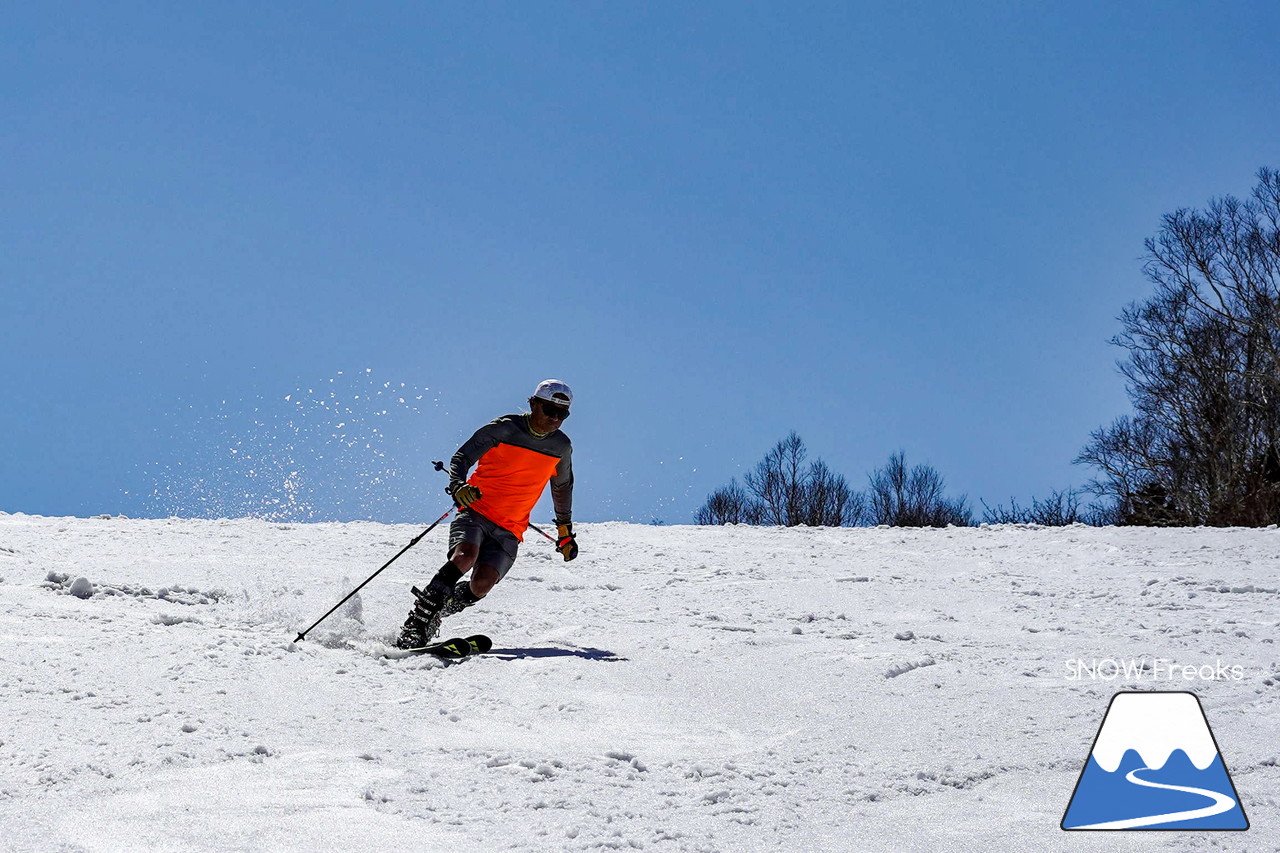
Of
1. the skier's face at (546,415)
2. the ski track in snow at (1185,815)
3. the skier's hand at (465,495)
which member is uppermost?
the skier's face at (546,415)

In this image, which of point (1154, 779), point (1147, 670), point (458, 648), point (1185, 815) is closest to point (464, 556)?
point (458, 648)

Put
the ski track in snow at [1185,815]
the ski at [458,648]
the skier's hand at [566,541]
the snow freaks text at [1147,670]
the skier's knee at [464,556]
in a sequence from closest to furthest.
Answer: the ski track in snow at [1185,815] < the snow freaks text at [1147,670] < the ski at [458,648] < the skier's knee at [464,556] < the skier's hand at [566,541]

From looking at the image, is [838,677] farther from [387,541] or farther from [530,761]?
[387,541]

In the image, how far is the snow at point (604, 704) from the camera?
3.15 meters

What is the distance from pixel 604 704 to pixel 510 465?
2.50m

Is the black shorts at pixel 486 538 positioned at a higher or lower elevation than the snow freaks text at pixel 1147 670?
higher

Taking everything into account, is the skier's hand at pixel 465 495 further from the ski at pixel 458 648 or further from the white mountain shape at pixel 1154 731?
the white mountain shape at pixel 1154 731

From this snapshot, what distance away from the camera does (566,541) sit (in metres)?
7.28

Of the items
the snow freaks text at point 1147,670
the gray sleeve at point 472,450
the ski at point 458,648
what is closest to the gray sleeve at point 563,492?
the gray sleeve at point 472,450

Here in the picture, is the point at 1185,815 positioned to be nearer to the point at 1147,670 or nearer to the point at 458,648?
the point at 1147,670

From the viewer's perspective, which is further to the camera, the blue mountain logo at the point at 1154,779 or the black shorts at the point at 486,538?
the black shorts at the point at 486,538

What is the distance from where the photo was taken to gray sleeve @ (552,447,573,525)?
7277 millimetres

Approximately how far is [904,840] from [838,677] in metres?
2.19

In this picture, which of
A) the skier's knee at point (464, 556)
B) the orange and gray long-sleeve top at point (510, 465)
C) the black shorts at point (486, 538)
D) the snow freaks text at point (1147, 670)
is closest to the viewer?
the snow freaks text at point (1147, 670)
